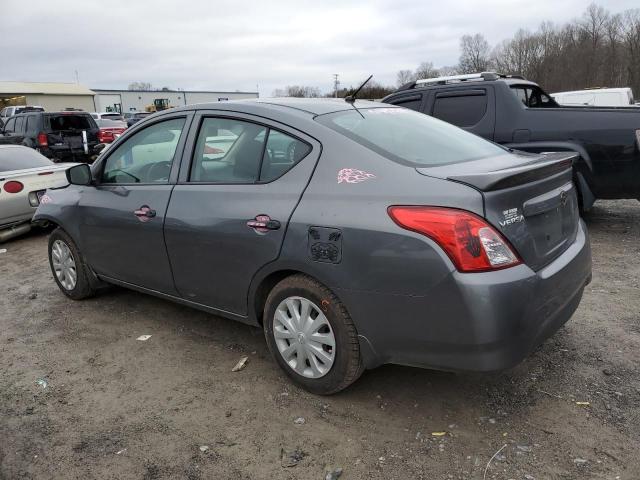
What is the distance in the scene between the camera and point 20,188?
728 cm

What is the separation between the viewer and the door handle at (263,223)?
3.00 m

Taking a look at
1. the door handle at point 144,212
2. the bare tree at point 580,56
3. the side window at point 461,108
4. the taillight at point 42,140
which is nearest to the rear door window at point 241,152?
the door handle at point 144,212

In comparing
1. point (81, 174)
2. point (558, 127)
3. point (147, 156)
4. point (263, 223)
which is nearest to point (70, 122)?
point (81, 174)

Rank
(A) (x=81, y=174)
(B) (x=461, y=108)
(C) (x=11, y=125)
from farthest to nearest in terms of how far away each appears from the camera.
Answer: (C) (x=11, y=125) → (B) (x=461, y=108) → (A) (x=81, y=174)

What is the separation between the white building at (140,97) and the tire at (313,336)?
64.3m

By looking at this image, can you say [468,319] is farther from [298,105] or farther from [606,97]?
[606,97]

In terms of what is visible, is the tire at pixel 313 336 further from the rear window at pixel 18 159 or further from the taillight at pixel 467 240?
the rear window at pixel 18 159

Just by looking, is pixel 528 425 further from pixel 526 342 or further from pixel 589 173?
pixel 589 173

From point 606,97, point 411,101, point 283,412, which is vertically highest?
point 606,97

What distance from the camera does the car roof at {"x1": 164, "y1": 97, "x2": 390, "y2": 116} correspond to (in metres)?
3.37

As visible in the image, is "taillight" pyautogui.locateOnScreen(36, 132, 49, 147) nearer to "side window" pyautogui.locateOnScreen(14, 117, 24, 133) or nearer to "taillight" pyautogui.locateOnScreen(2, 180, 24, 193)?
"side window" pyautogui.locateOnScreen(14, 117, 24, 133)

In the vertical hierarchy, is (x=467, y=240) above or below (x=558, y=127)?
below

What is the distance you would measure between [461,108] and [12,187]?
6.09 m

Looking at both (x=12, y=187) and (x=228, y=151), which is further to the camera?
(x=12, y=187)
